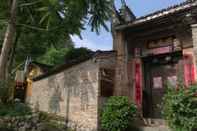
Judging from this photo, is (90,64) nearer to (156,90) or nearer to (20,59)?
(156,90)

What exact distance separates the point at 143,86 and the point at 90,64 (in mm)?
2255

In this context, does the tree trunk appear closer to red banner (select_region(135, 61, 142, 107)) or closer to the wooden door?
red banner (select_region(135, 61, 142, 107))

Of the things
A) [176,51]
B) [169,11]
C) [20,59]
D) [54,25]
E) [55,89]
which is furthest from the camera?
[20,59]

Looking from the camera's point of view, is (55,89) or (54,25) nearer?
(54,25)

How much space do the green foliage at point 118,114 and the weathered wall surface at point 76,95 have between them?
1.97 ft

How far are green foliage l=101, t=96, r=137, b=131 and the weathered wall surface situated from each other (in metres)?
0.60

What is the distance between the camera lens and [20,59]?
23.8 meters

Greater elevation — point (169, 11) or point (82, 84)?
point (169, 11)

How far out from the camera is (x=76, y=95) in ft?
39.1

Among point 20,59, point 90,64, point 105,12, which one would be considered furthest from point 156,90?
point 20,59

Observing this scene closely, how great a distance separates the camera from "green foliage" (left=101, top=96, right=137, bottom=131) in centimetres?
958

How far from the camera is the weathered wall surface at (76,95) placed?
10.9m

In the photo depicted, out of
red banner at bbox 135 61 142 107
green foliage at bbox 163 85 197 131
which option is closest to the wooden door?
red banner at bbox 135 61 142 107

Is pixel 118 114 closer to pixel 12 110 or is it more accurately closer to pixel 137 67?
pixel 137 67
